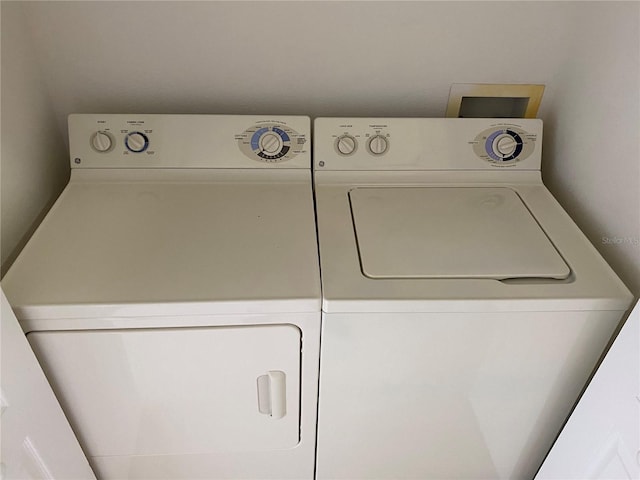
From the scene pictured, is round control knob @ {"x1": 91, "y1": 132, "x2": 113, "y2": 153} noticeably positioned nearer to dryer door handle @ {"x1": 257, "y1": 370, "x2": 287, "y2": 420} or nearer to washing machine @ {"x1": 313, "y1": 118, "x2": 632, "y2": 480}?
washing machine @ {"x1": 313, "y1": 118, "x2": 632, "y2": 480}

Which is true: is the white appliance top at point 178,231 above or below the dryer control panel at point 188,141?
below

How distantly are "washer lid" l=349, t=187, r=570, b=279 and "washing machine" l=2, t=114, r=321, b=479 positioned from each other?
0.15m

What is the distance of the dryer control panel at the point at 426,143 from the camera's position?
138 centimetres

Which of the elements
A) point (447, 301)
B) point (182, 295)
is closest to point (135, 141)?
point (182, 295)

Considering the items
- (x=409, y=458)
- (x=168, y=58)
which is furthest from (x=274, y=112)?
(x=409, y=458)

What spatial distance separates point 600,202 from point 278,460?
3.37 ft

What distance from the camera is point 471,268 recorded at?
42.7 inches

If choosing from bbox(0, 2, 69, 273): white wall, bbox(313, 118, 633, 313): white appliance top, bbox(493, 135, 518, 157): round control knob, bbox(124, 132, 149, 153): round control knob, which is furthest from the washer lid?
bbox(0, 2, 69, 273): white wall

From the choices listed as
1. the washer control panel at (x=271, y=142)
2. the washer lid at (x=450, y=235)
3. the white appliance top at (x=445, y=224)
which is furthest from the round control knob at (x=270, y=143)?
the washer lid at (x=450, y=235)

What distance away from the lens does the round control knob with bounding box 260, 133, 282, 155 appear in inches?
54.1

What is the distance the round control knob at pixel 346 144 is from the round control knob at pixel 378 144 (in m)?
0.05

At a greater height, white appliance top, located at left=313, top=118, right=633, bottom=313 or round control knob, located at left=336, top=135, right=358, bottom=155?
round control knob, located at left=336, top=135, right=358, bottom=155

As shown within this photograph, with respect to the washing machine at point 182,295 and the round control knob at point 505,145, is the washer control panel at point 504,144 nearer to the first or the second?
the round control knob at point 505,145

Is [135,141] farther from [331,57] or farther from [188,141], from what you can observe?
[331,57]
